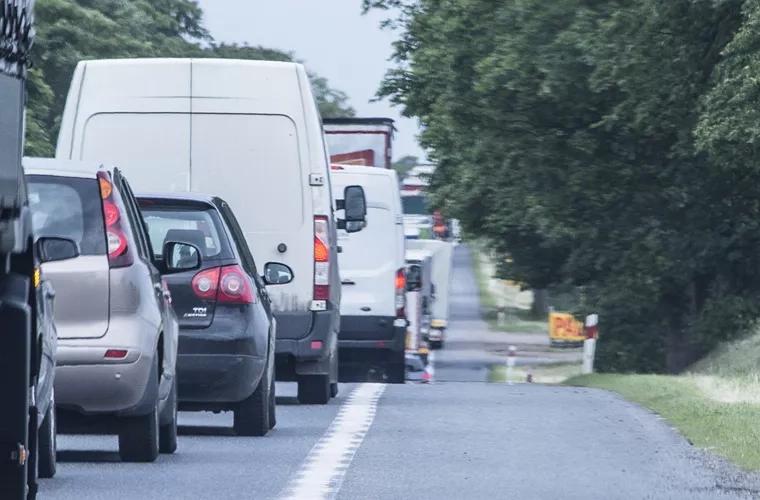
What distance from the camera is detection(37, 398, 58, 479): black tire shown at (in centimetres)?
968

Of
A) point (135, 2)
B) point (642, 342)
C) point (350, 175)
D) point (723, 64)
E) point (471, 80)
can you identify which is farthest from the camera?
point (135, 2)

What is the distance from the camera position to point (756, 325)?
37781mm

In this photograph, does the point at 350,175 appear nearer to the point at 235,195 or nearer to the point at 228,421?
the point at 235,195

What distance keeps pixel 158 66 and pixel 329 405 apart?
3132 millimetres

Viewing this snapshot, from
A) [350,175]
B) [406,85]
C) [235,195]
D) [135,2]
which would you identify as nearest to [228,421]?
[235,195]

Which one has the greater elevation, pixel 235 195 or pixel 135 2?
pixel 135 2

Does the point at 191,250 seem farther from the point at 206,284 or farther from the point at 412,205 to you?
the point at 412,205

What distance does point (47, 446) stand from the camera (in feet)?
32.4

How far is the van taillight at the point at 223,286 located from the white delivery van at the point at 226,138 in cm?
316

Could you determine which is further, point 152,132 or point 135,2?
point 135,2

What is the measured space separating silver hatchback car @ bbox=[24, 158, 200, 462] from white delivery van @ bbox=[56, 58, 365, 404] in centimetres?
569

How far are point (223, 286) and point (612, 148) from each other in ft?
71.9

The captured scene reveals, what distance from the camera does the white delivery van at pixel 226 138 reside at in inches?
645

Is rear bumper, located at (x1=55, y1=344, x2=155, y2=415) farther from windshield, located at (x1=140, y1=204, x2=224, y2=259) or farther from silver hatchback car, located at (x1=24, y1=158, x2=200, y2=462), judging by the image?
windshield, located at (x1=140, y1=204, x2=224, y2=259)
